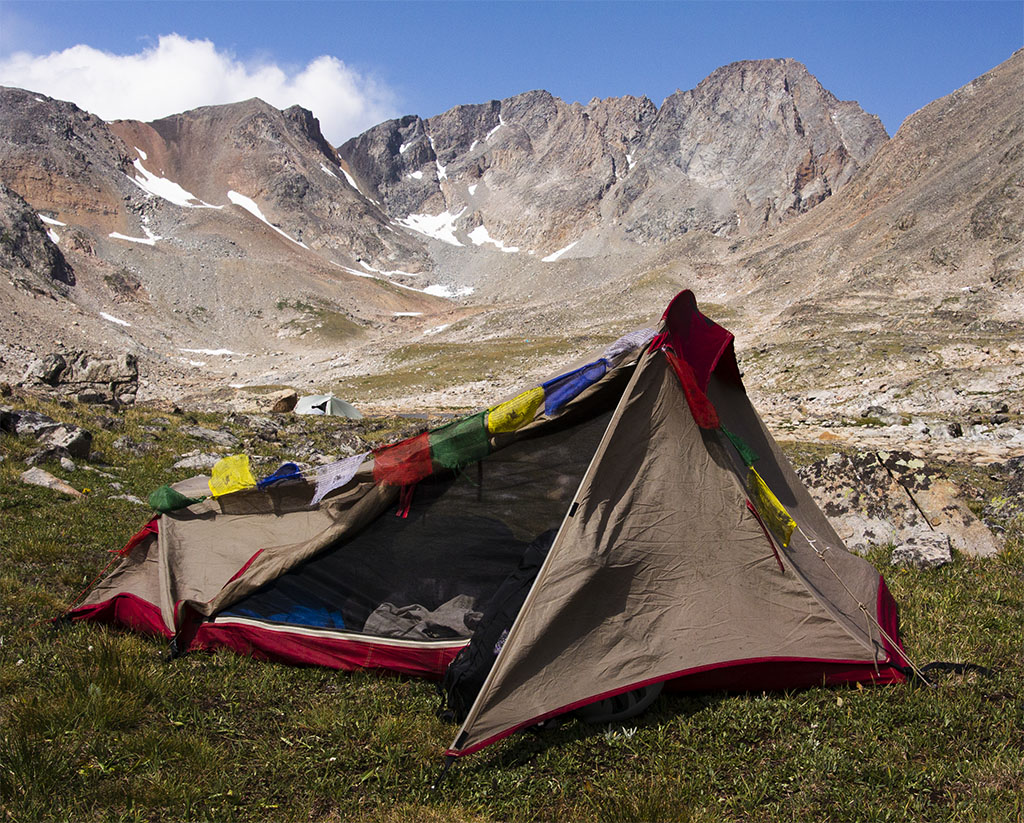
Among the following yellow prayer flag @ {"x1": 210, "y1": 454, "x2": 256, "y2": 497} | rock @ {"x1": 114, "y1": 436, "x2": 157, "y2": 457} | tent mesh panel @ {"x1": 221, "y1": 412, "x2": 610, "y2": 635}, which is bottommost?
tent mesh panel @ {"x1": 221, "y1": 412, "x2": 610, "y2": 635}

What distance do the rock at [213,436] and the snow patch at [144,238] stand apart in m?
112

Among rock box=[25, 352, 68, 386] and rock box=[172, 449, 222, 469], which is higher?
rock box=[25, 352, 68, 386]

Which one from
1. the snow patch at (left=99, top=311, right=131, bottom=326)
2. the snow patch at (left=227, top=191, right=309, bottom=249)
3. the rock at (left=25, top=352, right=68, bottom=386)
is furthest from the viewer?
the snow patch at (left=227, top=191, right=309, bottom=249)

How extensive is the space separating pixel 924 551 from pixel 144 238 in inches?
5315

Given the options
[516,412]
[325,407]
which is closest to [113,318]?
[325,407]

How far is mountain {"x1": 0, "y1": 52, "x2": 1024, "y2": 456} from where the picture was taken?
44.0m

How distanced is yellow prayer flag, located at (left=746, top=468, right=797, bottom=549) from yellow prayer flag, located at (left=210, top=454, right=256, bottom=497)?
16.9ft

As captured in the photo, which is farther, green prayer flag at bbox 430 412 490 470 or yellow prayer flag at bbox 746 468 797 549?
green prayer flag at bbox 430 412 490 470

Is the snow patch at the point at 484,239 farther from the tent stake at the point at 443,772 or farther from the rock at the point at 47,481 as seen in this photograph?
the tent stake at the point at 443,772

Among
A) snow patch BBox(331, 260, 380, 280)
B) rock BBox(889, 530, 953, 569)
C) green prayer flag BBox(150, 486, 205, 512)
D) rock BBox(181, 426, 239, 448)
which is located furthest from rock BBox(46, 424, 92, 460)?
snow patch BBox(331, 260, 380, 280)

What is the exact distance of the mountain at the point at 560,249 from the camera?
44000 mm

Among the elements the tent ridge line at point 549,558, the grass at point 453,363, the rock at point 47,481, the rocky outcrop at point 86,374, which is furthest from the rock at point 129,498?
the grass at point 453,363

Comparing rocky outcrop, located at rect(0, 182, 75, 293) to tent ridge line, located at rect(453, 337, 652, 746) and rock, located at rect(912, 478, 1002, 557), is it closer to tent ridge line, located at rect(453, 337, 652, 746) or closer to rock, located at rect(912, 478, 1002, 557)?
tent ridge line, located at rect(453, 337, 652, 746)

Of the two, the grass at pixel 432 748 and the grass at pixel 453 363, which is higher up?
the grass at pixel 453 363
